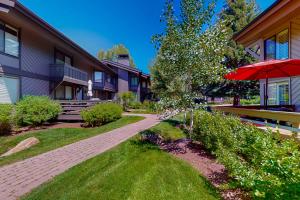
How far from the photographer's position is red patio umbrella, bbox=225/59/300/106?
24.0ft

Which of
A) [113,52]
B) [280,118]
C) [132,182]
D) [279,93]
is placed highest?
[113,52]

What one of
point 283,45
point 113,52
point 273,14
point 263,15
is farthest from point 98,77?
point 113,52

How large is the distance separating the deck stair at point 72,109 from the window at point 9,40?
442cm

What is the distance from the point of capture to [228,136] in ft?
18.1

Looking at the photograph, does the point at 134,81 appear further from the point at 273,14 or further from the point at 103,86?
the point at 273,14

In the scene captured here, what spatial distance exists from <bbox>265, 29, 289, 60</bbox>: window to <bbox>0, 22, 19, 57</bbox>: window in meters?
14.5

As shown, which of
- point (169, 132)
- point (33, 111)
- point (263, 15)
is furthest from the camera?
point (33, 111)

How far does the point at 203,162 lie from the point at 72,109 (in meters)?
12.7

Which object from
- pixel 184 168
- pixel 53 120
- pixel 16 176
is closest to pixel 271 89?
pixel 184 168

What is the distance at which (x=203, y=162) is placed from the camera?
6059mm

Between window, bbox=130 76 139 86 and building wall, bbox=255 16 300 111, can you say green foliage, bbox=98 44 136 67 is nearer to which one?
window, bbox=130 76 139 86

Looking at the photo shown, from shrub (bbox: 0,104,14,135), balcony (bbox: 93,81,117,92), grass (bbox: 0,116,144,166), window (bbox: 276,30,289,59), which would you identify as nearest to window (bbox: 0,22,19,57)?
shrub (bbox: 0,104,14,135)

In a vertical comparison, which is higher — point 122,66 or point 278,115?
point 122,66

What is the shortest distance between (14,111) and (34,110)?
0.96 meters
